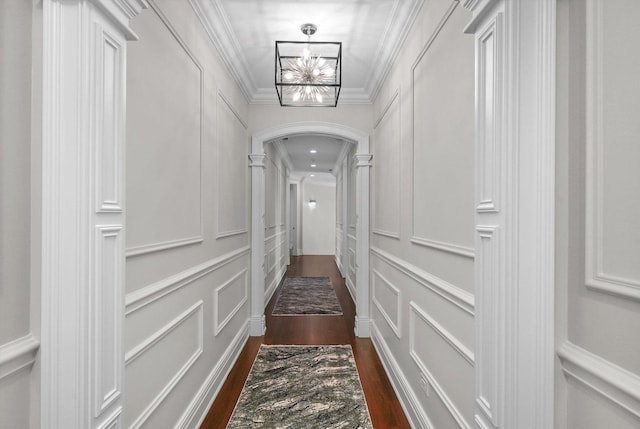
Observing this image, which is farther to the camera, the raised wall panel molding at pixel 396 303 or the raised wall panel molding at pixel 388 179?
the raised wall panel molding at pixel 388 179

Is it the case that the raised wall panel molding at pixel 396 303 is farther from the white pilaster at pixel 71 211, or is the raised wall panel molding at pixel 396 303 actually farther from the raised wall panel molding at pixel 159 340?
the white pilaster at pixel 71 211

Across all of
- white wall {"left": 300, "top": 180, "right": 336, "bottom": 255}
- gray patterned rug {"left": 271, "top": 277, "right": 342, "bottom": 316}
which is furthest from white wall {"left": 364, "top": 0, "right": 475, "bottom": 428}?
white wall {"left": 300, "top": 180, "right": 336, "bottom": 255}

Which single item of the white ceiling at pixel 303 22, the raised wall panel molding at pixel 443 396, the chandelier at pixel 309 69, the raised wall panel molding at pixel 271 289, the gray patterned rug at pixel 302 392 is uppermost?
the white ceiling at pixel 303 22

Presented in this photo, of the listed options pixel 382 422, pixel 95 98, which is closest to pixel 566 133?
pixel 95 98

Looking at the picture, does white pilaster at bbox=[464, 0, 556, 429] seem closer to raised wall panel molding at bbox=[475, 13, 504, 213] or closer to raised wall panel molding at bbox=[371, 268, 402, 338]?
raised wall panel molding at bbox=[475, 13, 504, 213]

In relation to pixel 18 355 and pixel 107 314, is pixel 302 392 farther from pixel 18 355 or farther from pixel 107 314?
pixel 18 355

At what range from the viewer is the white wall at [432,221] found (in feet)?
5.12

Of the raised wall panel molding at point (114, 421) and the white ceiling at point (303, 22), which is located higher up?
the white ceiling at point (303, 22)

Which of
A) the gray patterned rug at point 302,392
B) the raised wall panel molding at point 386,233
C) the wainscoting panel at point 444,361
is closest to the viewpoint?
the wainscoting panel at point 444,361

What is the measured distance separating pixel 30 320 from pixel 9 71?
0.61 metres

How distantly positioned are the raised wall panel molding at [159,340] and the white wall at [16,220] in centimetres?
53

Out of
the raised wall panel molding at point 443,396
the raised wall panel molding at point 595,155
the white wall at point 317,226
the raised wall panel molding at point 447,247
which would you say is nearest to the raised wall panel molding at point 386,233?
the raised wall panel molding at point 447,247

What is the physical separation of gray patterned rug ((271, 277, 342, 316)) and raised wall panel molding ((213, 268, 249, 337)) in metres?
1.20

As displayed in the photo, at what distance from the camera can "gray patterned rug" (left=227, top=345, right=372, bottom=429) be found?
2299 mm
